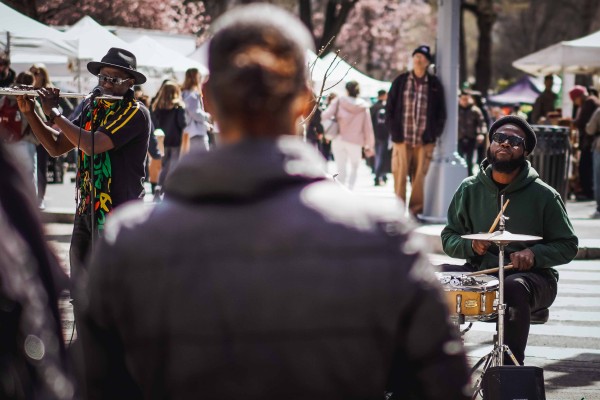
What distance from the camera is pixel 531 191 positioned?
19.9ft

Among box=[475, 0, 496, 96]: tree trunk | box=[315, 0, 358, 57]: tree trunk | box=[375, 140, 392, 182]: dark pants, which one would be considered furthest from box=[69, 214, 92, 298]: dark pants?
box=[475, 0, 496, 96]: tree trunk

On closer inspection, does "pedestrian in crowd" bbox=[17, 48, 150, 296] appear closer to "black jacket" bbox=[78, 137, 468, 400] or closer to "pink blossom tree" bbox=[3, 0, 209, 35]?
"black jacket" bbox=[78, 137, 468, 400]

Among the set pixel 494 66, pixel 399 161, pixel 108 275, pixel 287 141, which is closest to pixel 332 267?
pixel 287 141

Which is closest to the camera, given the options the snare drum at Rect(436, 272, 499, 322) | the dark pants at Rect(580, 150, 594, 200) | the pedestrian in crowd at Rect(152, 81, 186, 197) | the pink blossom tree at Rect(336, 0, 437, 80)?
the snare drum at Rect(436, 272, 499, 322)

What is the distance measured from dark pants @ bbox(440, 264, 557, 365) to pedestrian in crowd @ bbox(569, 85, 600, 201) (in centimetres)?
1201

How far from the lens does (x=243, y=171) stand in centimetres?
193

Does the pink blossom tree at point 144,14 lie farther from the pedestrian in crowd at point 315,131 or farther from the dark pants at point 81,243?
the dark pants at point 81,243

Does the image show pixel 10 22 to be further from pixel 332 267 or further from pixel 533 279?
pixel 332 267

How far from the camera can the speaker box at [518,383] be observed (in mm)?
4957

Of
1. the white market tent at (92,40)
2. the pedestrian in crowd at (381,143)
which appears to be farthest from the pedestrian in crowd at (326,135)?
the white market tent at (92,40)

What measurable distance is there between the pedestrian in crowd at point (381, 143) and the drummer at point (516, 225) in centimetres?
1358

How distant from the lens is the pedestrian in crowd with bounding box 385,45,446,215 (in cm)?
1274

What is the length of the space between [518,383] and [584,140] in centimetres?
1313

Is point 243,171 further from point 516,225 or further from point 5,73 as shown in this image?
point 5,73
